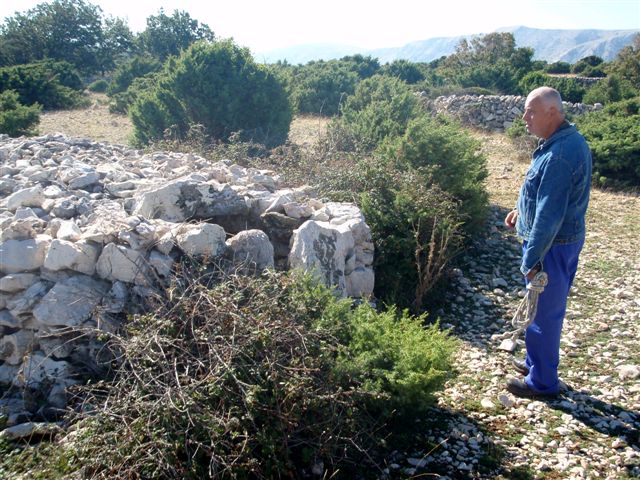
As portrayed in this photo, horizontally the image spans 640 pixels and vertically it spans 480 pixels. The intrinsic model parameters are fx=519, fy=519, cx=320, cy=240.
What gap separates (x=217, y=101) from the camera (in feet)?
34.5

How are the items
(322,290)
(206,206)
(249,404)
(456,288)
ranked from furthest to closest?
Answer: (456,288), (206,206), (322,290), (249,404)

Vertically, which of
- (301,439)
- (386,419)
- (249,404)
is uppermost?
(249,404)

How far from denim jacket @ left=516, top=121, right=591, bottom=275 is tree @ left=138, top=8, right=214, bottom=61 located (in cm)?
3000

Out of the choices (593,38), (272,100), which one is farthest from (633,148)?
(593,38)

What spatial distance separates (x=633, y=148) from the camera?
9375 millimetres

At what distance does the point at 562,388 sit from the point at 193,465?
275cm

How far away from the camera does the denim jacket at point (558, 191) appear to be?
10.5ft

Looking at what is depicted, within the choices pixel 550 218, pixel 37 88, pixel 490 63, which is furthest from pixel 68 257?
pixel 490 63

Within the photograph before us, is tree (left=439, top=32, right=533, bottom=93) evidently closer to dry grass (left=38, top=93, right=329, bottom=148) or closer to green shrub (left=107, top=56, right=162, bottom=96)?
dry grass (left=38, top=93, right=329, bottom=148)

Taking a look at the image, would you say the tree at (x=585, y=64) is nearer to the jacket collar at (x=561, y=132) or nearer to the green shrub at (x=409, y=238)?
the green shrub at (x=409, y=238)

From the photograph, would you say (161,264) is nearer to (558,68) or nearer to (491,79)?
(491,79)

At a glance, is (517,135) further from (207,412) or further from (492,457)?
(207,412)

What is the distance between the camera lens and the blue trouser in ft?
11.3

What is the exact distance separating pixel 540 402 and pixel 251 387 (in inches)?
85.6
